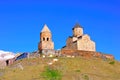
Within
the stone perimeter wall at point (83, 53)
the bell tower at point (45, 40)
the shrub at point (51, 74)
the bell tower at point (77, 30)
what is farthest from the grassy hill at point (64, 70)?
the bell tower at point (77, 30)

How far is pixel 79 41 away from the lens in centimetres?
10362

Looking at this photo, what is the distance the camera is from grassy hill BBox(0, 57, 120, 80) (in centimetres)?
7083

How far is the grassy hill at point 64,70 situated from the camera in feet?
232

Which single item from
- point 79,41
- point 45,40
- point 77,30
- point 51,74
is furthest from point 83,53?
point 51,74

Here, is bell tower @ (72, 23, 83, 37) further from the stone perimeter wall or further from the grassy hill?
the grassy hill

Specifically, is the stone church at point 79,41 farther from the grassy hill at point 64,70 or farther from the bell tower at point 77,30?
the grassy hill at point 64,70

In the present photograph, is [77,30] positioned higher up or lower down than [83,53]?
higher up

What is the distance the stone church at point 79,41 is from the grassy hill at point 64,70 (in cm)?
1778

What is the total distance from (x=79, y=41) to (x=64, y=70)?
29159mm

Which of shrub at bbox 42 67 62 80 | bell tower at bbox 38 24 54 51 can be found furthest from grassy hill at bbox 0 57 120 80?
bell tower at bbox 38 24 54 51

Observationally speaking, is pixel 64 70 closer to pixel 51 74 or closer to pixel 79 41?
pixel 51 74

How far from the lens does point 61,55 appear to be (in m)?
88.7

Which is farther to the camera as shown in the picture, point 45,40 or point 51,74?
point 45,40

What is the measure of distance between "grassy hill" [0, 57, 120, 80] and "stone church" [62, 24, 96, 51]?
58.3 ft
